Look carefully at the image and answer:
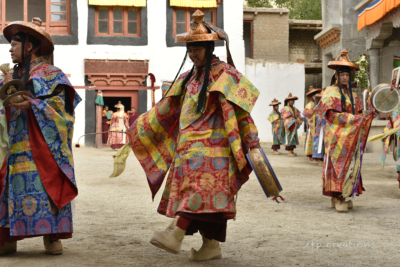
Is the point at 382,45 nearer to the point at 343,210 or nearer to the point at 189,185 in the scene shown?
the point at 343,210

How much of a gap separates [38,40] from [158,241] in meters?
1.87

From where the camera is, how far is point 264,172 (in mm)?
3572

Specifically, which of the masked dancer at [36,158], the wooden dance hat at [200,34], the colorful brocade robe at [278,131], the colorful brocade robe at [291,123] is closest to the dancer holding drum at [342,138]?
the wooden dance hat at [200,34]

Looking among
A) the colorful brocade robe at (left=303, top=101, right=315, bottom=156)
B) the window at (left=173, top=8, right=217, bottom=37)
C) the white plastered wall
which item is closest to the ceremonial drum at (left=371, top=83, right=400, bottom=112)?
the colorful brocade robe at (left=303, top=101, right=315, bottom=156)

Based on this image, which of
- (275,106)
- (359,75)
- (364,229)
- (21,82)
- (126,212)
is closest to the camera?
(21,82)

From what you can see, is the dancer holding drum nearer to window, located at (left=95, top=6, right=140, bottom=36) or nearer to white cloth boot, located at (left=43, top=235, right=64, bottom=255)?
white cloth boot, located at (left=43, top=235, right=64, bottom=255)

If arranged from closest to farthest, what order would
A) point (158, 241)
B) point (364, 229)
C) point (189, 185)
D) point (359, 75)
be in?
point (158, 241) < point (189, 185) < point (364, 229) < point (359, 75)

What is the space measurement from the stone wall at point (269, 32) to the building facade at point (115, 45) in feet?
13.3

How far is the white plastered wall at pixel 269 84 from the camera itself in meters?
20.9

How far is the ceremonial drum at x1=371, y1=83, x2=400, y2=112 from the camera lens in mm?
6875

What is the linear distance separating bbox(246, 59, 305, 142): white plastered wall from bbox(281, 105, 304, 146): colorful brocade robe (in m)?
4.66

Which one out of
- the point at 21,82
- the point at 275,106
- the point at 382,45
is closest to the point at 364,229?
the point at 21,82

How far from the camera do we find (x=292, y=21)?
24.2m

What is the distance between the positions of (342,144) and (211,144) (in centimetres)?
300
